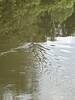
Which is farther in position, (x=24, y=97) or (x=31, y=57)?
(x=31, y=57)

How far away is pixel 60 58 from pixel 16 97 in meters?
Answer: 5.29

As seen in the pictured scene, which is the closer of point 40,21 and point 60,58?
point 60,58

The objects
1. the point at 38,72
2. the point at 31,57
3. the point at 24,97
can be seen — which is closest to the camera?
the point at 24,97

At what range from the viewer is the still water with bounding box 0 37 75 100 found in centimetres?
941

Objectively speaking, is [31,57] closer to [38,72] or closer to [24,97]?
[38,72]

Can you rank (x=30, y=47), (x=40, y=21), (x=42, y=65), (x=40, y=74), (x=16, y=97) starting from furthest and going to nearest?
(x=40, y=21), (x=30, y=47), (x=42, y=65), (x=40, y=74), (x=16, y=97)

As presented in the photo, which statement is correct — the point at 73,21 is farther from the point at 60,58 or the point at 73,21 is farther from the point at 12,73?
the point at 12,73

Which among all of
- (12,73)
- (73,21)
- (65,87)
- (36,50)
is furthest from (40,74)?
(73,21)

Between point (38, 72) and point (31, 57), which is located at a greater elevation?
point (31, 57)

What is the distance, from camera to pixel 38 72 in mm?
11750

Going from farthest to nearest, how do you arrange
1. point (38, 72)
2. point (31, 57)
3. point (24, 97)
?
1. point (31, 57)
2. point (38, 72)
3. point (24, 97)

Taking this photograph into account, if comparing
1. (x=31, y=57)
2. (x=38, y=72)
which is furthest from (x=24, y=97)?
(x=31, y=57)

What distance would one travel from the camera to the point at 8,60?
13555 millimetres

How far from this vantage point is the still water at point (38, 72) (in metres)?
9.41
